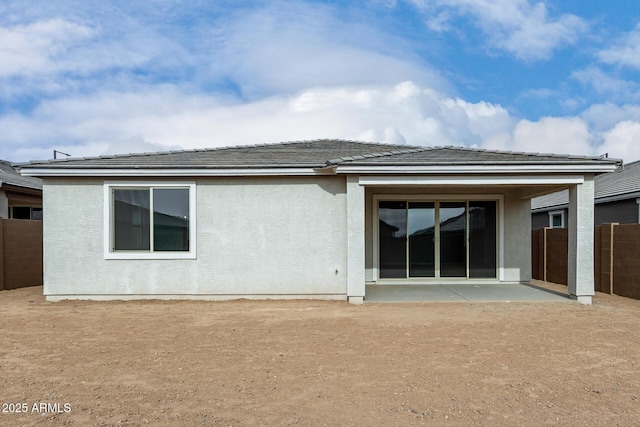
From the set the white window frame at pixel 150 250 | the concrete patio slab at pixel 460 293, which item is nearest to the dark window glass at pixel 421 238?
the concrete patio slab at pixel 460 293

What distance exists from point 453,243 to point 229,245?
237 inches

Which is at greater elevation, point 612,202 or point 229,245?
point 612,202

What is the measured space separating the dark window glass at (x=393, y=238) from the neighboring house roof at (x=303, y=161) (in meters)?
2.01

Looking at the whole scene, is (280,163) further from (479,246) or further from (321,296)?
(479,246)

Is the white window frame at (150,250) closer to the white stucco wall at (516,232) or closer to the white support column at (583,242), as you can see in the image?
the white stucco wall at (516,232)

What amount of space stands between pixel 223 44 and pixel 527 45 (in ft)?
31.8

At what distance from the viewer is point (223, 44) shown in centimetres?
1206

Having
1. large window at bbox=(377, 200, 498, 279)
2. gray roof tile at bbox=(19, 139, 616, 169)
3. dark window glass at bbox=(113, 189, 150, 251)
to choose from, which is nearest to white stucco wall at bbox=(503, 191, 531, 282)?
large window at bbox=(377, 200, 498, 279)

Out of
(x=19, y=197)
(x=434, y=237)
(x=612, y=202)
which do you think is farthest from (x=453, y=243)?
(x=19, y=197)

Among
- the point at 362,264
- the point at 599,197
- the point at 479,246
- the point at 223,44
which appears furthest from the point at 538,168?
the point at 223,44

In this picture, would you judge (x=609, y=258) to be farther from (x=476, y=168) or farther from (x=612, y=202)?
(x=612, y=202)

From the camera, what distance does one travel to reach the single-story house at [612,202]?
44.3ft

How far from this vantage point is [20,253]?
37.7 feet

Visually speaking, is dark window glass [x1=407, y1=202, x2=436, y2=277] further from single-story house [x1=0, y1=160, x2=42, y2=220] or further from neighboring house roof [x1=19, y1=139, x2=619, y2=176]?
single-story house [x1=0, y1=160, x2=42, y2=220]
